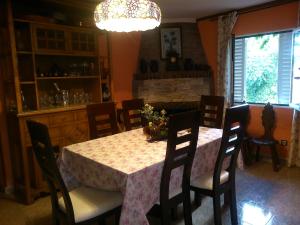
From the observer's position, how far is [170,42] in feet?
15.7

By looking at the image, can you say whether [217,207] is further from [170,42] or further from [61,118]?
[170,42]

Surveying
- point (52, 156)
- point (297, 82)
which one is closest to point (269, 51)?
point (297, 82)

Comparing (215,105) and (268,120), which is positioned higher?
(215,105)

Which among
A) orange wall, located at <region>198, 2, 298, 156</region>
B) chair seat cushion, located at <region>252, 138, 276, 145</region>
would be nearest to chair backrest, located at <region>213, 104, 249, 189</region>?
chair seat cushion, located at <region>252, 138, 276, 145</region>

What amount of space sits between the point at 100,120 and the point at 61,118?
0.60 metres

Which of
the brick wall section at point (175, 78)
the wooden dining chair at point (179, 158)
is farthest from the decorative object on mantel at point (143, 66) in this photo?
the wooden dining chair at point (179, 158)

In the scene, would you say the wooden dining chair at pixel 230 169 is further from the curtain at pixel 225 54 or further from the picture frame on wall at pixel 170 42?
the picture frame on wall at pixel 170 42

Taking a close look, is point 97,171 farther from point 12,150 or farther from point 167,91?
point 167,91

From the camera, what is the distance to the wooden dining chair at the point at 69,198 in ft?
5.63

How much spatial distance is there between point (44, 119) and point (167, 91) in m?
2.47

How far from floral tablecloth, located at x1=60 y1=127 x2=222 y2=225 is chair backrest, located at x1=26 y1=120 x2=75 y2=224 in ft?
0.87

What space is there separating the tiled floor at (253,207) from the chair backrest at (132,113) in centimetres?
121

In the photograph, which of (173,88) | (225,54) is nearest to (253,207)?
(225,54)

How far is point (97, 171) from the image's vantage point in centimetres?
191
